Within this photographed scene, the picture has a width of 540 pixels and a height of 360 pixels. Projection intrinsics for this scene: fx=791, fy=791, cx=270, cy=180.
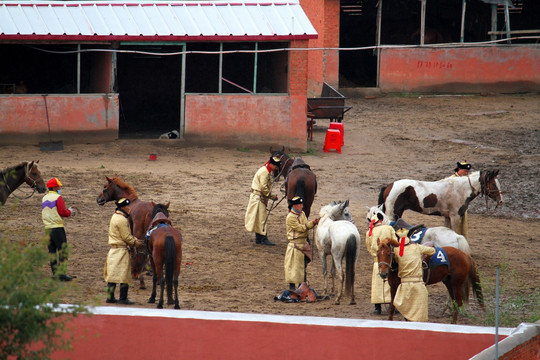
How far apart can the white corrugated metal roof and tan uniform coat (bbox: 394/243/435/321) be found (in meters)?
12.5

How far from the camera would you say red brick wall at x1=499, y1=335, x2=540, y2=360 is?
24.7 feet

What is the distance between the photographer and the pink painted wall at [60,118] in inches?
805

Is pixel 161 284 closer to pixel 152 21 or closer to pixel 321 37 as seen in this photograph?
pixel 152 21

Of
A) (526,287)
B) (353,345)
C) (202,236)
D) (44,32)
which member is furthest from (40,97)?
(353,345)

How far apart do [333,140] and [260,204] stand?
8.08m

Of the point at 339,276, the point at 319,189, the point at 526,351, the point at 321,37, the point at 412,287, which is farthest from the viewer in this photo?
the point at 321,37

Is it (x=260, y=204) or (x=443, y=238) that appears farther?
(x=260, y=204)

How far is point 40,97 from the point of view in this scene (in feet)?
67.9

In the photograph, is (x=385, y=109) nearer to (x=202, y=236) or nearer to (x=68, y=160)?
(x=68, y=160)

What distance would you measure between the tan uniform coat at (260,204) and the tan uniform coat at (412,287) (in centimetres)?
466

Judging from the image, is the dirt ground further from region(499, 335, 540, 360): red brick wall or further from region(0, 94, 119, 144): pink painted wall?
region(499, 335, 540, 360): red brick wall

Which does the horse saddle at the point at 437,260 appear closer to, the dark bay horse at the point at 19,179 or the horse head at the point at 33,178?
the dark bay horse at the point at 19,179

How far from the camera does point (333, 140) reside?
2188 centimetres

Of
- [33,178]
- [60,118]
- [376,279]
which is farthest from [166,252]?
[60,118]
